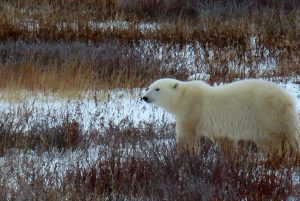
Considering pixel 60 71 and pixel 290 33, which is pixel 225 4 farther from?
pixel 60 71

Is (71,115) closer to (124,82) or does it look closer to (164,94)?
(164,94)

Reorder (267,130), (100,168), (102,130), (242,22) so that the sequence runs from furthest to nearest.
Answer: (242,22), (102,130), (267,130), (100,168)

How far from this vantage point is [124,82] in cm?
796

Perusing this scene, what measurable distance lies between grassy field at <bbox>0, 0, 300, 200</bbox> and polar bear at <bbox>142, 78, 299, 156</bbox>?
15 centimetres

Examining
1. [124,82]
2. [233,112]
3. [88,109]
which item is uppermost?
[233,112]

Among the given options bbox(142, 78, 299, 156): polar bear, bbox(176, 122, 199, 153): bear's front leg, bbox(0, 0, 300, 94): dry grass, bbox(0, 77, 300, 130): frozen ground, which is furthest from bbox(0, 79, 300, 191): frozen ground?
bbox(0, 0, 300, 94): dry grass

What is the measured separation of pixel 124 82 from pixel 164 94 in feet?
10.2

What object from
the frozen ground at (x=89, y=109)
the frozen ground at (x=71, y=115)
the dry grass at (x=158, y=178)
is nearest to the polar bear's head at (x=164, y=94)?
the frozen ground at (x=71, y=115)

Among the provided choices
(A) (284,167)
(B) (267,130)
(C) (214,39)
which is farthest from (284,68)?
(A) (284,167)

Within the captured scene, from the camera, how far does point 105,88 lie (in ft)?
24.4

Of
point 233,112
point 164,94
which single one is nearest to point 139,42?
point 164,94

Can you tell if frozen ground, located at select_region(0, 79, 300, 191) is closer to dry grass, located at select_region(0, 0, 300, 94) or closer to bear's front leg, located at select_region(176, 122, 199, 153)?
bear's front leg, located at select_region(176, 122, 199, 153)

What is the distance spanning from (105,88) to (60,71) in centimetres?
87

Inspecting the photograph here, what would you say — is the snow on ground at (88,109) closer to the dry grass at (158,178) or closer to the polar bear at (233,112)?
the polar bear at (233,112)
